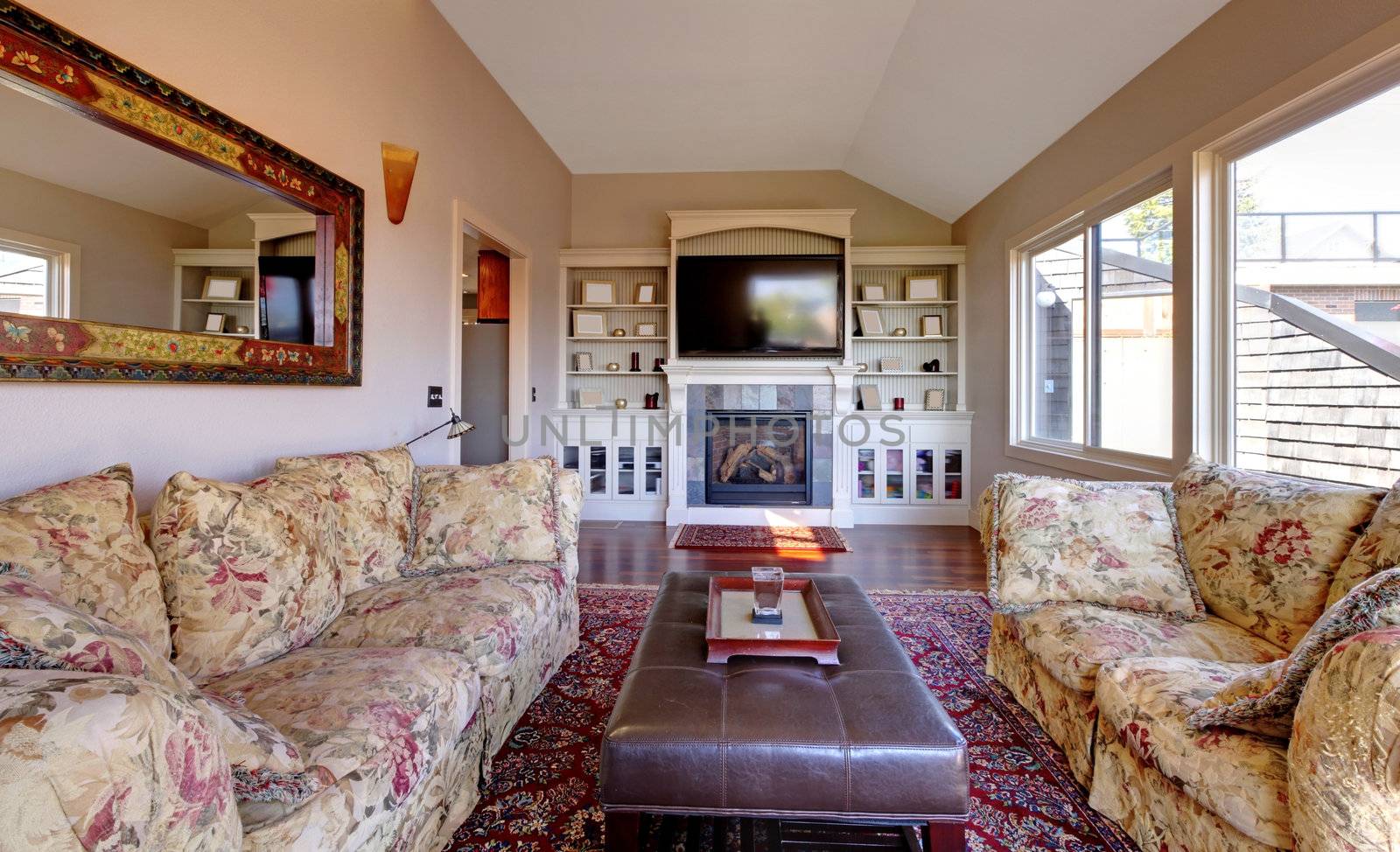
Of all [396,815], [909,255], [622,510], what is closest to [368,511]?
[396,815]

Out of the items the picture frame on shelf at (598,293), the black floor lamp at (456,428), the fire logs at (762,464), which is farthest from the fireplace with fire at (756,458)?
the black floor lamp at (456,428)

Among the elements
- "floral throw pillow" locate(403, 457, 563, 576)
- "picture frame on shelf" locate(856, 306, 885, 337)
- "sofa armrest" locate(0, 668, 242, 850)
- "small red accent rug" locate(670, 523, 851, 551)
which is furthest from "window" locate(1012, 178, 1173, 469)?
"sofa armrest" locate(0, 668, 242, 850)

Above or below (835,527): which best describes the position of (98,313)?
above

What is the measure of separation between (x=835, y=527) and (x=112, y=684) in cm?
460

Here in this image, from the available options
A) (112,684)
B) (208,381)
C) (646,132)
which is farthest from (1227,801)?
(646,132)

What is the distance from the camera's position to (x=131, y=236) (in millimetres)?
1561

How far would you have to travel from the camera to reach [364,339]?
2.48 metres

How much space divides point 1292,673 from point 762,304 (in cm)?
420

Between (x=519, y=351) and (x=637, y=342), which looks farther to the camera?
(x=637, y=342)

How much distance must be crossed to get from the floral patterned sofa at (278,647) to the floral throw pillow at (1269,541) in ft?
6.92

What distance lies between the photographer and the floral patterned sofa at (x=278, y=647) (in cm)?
60

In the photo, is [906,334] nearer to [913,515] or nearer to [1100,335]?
[913,515]

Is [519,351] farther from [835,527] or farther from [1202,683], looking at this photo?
[1202,683]

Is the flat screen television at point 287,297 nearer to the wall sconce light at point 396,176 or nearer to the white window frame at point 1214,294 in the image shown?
the wall sconce light at point 396,176
